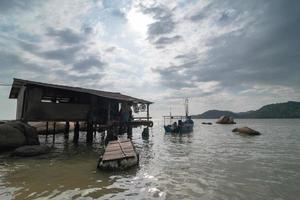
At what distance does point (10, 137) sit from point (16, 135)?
438mm

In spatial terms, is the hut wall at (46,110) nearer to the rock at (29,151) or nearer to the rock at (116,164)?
the rock at (29,151)

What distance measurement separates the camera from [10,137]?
→ 16.1 m

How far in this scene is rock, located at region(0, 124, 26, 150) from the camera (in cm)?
1579

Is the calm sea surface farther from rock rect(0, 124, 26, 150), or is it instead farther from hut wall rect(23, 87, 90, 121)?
hut wall rect(23, 87, 90, 121)

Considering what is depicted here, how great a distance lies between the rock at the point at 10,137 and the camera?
1579cm

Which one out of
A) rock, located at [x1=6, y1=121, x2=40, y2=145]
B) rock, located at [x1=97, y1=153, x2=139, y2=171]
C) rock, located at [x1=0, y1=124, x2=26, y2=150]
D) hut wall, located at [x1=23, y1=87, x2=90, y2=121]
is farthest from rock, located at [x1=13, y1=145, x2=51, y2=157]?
rock, located at [x1=97, y1=153, x2=139, y2=171]

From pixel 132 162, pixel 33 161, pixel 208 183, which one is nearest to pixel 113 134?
pixel 33 161

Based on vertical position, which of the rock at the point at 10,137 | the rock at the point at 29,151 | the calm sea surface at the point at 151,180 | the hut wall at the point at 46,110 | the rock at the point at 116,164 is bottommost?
the calm sea surface at the point at 151,180

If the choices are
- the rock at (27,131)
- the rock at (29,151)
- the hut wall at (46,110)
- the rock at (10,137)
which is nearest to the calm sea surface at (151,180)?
the rock at (29,151)

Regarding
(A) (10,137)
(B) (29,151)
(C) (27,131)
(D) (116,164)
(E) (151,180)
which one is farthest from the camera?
(C) (27,131)

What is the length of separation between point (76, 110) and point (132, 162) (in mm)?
12116

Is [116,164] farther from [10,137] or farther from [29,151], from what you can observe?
[10,137]

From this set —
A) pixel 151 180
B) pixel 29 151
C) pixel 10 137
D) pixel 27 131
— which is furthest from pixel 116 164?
pixel 27 131

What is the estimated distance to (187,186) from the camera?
937 cm
